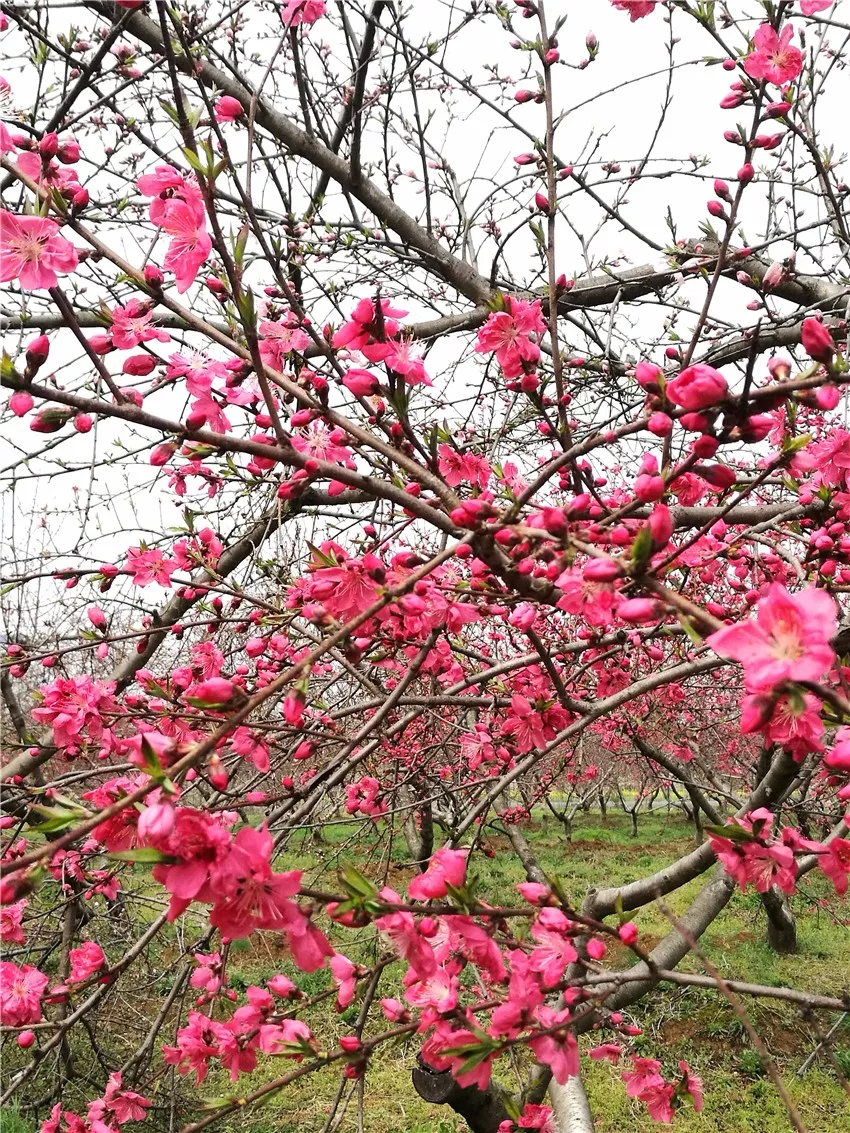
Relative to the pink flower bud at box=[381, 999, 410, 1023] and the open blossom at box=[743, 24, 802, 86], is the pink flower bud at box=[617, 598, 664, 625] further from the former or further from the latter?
the open blossom at box=[743, 24, 802, 86]

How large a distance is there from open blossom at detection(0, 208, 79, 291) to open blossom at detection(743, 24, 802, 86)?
1.75 meters

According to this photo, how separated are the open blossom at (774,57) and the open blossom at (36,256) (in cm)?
175

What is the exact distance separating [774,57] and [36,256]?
1.86 meters

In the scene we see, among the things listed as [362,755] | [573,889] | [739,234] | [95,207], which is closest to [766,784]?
[362,755]

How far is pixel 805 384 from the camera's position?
854 mm

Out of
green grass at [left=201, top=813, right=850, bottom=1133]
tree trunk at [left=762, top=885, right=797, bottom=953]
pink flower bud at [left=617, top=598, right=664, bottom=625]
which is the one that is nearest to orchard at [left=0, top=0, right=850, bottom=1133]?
pink flower bud at [left=617, top=598, right=664, bottom=625]

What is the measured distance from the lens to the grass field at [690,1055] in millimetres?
5449

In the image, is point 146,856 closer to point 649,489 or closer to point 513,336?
point 649,489

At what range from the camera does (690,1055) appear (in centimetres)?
638

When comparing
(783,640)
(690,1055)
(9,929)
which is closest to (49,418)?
(783,640)

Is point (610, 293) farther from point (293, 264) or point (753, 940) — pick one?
point (753, 940)

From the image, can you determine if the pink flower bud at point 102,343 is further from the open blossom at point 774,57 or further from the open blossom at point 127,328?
the open blossom at point 774,57

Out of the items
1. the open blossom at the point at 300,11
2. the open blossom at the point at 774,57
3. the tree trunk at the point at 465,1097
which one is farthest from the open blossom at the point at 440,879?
the tree trunk at the point at 465,1097

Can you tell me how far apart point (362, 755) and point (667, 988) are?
24.7 ft
